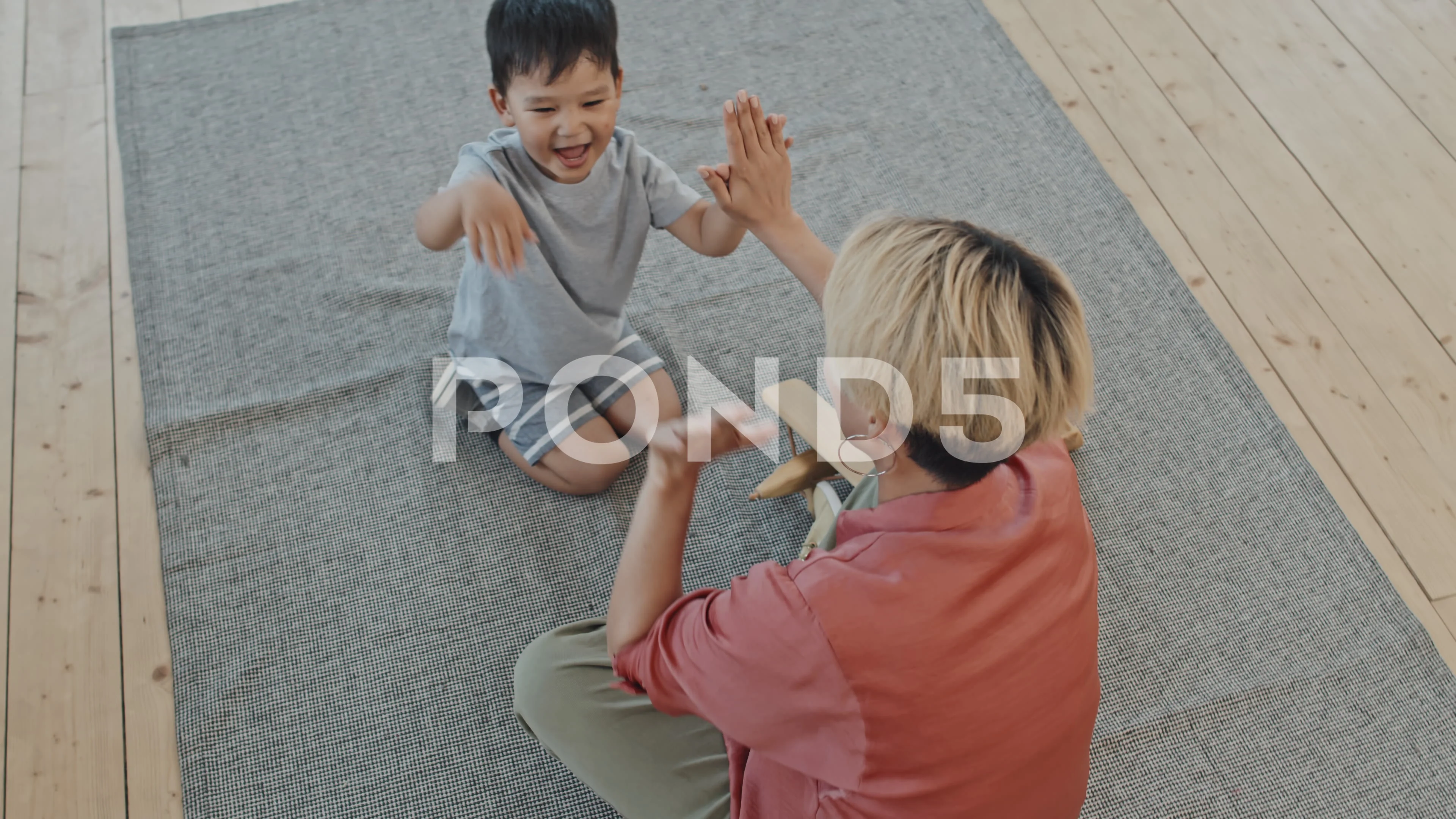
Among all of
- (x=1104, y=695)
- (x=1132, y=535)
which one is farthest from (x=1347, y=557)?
(x=1104, y=695)

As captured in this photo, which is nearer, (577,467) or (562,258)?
(562,258)

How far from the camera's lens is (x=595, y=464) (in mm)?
1399

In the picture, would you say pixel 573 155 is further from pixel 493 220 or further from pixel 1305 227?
pixel 1305 227

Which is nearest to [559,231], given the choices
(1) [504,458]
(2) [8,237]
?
(1) [504,458]

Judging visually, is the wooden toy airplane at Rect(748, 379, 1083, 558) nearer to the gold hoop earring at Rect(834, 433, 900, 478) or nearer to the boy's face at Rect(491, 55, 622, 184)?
the gold hoop earring at Rect(834, 433, 900, 478)

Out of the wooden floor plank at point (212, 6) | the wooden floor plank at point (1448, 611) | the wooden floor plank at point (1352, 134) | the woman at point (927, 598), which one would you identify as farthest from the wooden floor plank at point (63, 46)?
the wooden floor plank at point (1448, 611)

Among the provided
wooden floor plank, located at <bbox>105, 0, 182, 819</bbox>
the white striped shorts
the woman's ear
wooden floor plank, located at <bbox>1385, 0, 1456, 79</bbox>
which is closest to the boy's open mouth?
the white striped shorts

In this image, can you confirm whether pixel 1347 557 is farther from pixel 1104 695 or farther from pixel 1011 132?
pixel 1011 132

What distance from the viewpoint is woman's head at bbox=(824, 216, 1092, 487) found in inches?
30.0

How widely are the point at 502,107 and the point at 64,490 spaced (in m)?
0.82

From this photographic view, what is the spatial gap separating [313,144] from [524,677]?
1.14 metres

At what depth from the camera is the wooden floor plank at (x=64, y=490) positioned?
120 centimetres

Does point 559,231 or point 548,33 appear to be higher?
point 548,33

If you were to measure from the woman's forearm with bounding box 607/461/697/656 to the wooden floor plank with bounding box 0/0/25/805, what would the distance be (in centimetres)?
81
